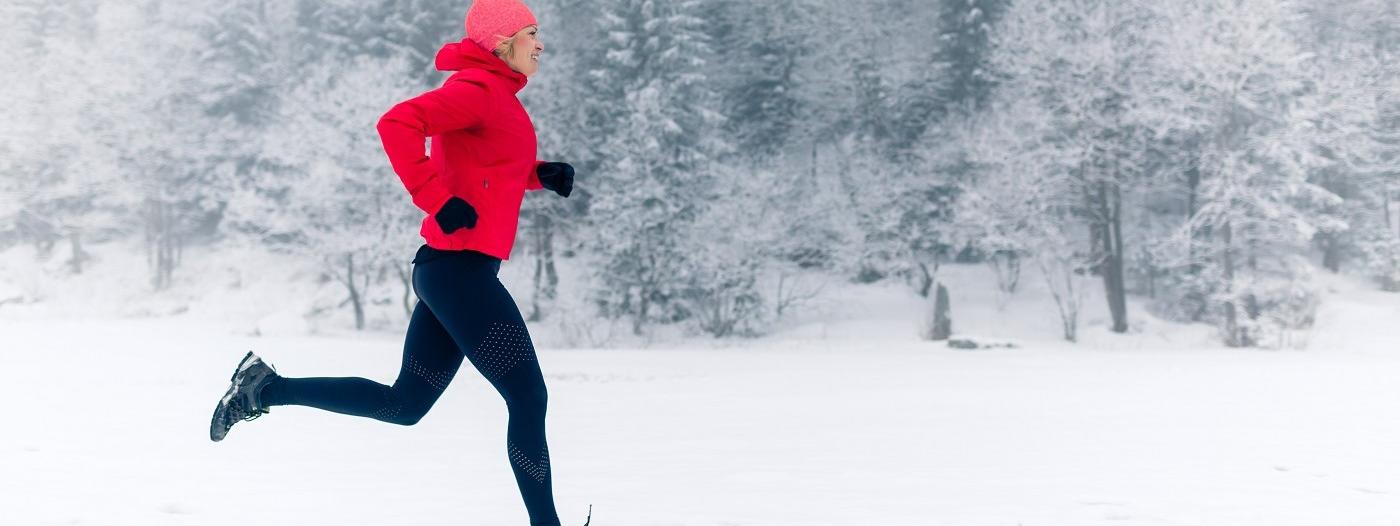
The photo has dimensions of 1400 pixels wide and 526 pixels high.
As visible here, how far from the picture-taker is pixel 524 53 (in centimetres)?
356

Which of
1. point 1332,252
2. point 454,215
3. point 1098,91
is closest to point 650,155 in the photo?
point 1098,91

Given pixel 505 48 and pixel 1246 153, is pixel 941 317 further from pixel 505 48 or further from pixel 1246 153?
pixel 505 48

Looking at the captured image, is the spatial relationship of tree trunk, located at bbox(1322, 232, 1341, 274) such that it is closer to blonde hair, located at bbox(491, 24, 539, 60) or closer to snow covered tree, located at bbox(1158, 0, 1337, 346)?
snow covered tree, located at bbox(1158, 0, 1337, 346)

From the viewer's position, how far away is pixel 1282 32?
24.8 metres

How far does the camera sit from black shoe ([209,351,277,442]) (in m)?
3.86

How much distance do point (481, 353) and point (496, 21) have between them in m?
1.11

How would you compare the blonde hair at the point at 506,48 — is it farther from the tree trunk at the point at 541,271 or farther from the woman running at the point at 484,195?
the tree trunk at the point at 541,271

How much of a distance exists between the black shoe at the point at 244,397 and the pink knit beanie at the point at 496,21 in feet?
4.84

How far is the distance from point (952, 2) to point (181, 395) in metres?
31.7

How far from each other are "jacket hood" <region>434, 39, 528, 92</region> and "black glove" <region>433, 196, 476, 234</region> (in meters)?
0.54

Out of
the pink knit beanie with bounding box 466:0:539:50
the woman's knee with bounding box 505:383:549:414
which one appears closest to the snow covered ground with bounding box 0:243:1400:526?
the woman's knee with bounding box 505:383:549:414

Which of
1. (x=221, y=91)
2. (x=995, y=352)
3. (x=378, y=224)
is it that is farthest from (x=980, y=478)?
(x=221, y=91)

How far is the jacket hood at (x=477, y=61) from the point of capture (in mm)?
3516

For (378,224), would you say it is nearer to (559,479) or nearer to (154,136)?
(154,136)
